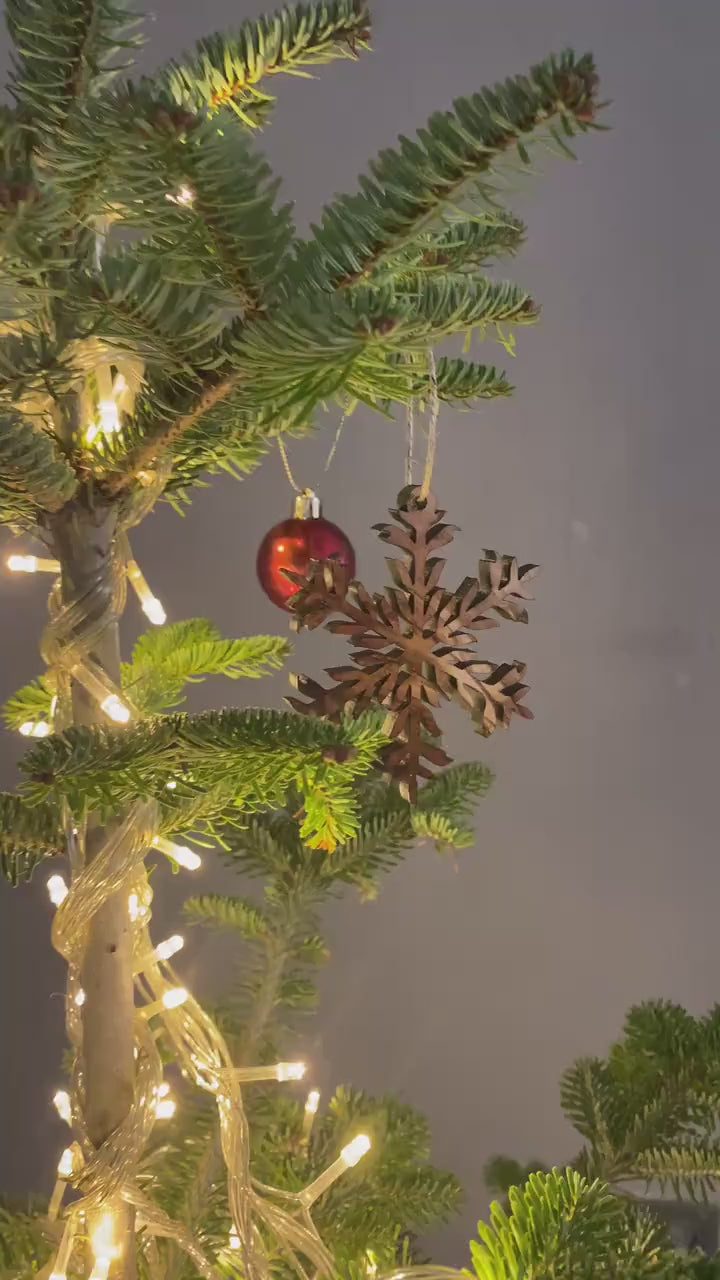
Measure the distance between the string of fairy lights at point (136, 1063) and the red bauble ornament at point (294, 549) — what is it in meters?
0.08

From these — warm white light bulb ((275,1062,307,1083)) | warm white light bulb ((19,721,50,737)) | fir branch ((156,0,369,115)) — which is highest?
fir branch ((156,0,369,115))

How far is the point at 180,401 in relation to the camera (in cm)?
36

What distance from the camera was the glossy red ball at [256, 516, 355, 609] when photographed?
19.9 inches

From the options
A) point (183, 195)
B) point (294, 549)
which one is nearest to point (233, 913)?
point (294, 549)

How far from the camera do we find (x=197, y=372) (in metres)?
0.34

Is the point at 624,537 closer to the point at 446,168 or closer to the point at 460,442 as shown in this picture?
the point at 460,442

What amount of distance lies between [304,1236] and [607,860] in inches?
17.3

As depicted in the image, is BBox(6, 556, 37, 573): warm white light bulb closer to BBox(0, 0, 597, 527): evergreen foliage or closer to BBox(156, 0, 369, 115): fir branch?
BBox(0, 0, 597, 527): evergreen foliage

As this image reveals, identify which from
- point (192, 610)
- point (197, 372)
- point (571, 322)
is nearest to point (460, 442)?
point (571, 322)

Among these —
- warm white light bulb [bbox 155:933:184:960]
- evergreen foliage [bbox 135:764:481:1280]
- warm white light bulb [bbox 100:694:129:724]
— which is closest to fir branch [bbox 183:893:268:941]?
evergreen foliage [bbox 135:764:481:1280]

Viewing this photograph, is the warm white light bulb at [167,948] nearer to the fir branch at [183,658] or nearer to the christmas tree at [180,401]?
the christmas tree at [180,401]

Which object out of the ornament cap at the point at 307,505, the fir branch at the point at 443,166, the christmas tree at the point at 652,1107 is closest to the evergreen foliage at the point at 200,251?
the fir branch at the point at 443,166

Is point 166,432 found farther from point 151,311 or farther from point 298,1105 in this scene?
point 298,1105

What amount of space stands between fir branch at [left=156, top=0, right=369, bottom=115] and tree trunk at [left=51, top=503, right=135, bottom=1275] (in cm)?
19
